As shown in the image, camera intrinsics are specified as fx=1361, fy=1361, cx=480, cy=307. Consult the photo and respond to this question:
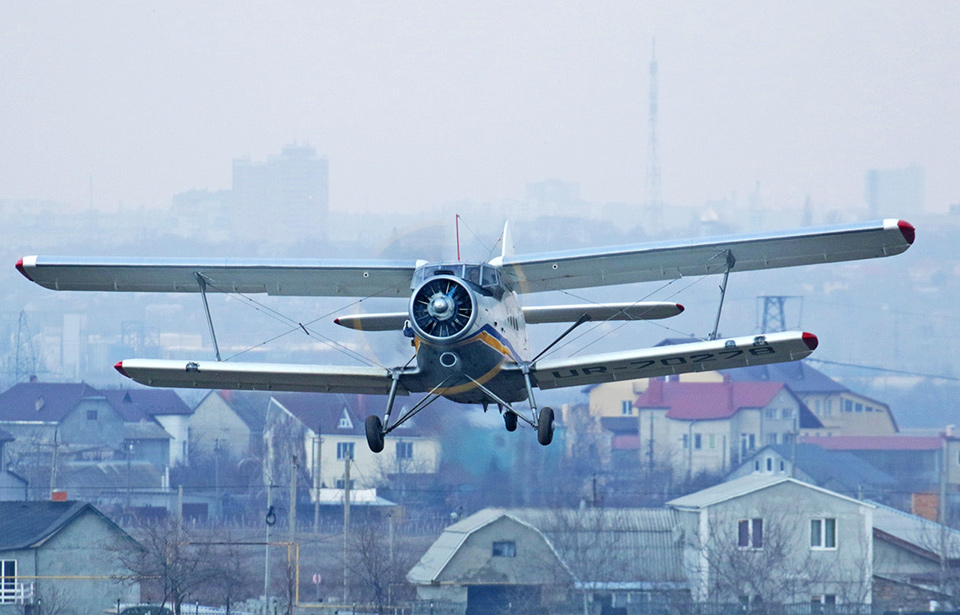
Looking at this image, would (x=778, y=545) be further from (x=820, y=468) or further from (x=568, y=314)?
(x=820, y=468)

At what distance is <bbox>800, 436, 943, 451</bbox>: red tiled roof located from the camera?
10738 cm

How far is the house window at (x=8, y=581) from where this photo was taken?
57156mm

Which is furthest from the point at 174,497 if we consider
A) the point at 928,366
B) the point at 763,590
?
the point at 928,366

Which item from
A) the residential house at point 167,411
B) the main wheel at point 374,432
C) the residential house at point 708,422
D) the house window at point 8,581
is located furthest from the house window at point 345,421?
the main wheel at point 374,432

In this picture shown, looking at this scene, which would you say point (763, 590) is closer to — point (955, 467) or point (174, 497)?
point (174, 497)

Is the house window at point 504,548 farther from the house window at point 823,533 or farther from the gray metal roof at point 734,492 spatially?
the house window at point 823,533

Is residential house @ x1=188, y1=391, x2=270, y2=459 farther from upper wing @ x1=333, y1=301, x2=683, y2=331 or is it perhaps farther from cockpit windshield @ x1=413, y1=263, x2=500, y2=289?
cockpit windshield @ x1=413, y1=263, x2=500, y2=289

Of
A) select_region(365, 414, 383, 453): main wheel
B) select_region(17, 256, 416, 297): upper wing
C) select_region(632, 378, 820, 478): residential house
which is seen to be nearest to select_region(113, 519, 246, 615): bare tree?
select_region(17, 256, 416, 297): upper wing

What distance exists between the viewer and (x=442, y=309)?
70.0ft

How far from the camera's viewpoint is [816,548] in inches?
2490

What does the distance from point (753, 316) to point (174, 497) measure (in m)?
125

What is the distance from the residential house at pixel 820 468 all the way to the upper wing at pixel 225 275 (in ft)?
234

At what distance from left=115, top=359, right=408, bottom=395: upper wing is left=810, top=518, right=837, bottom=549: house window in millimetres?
43730

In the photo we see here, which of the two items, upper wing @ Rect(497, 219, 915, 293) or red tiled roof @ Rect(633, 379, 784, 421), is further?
red tiled roof @ Rect(633, 379, 784, 421)
